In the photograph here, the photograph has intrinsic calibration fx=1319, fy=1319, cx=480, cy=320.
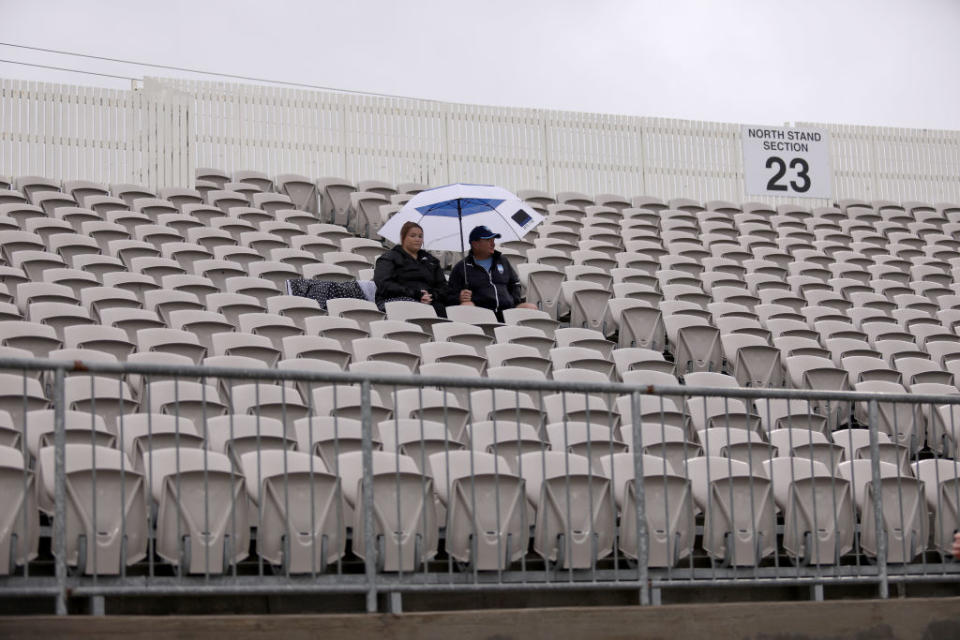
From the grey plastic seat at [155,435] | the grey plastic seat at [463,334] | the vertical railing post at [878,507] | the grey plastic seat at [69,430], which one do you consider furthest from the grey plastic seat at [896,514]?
the grey plastic seat at [69,430]

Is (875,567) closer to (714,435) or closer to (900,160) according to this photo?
(714,435)

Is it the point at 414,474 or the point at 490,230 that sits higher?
the point at 490,230

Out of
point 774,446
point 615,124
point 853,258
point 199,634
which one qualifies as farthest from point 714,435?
point 615,124

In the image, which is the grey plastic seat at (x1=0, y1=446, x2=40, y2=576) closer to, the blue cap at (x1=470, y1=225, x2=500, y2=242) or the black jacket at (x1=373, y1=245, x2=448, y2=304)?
the black jacket at (x1=373, y1=245, x2=448, y2=304)

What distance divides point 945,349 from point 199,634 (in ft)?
27.3

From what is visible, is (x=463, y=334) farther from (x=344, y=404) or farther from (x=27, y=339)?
(x=27, y=339)

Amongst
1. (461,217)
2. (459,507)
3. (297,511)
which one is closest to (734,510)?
(459,507)

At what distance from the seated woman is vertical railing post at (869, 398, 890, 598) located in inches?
197

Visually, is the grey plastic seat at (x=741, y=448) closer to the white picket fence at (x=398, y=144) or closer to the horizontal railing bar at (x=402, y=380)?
the horizontal railing bar at (x=402, y=380)

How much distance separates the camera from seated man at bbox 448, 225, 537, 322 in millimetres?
11250

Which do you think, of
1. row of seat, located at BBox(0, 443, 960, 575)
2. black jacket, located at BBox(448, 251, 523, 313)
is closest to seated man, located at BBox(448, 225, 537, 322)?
black jacket, located at BBox(448, 251, 523, 313)

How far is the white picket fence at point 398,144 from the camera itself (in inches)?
601

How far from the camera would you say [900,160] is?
19406mm

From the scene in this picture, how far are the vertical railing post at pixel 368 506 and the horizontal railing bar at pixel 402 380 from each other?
126 millimetres
